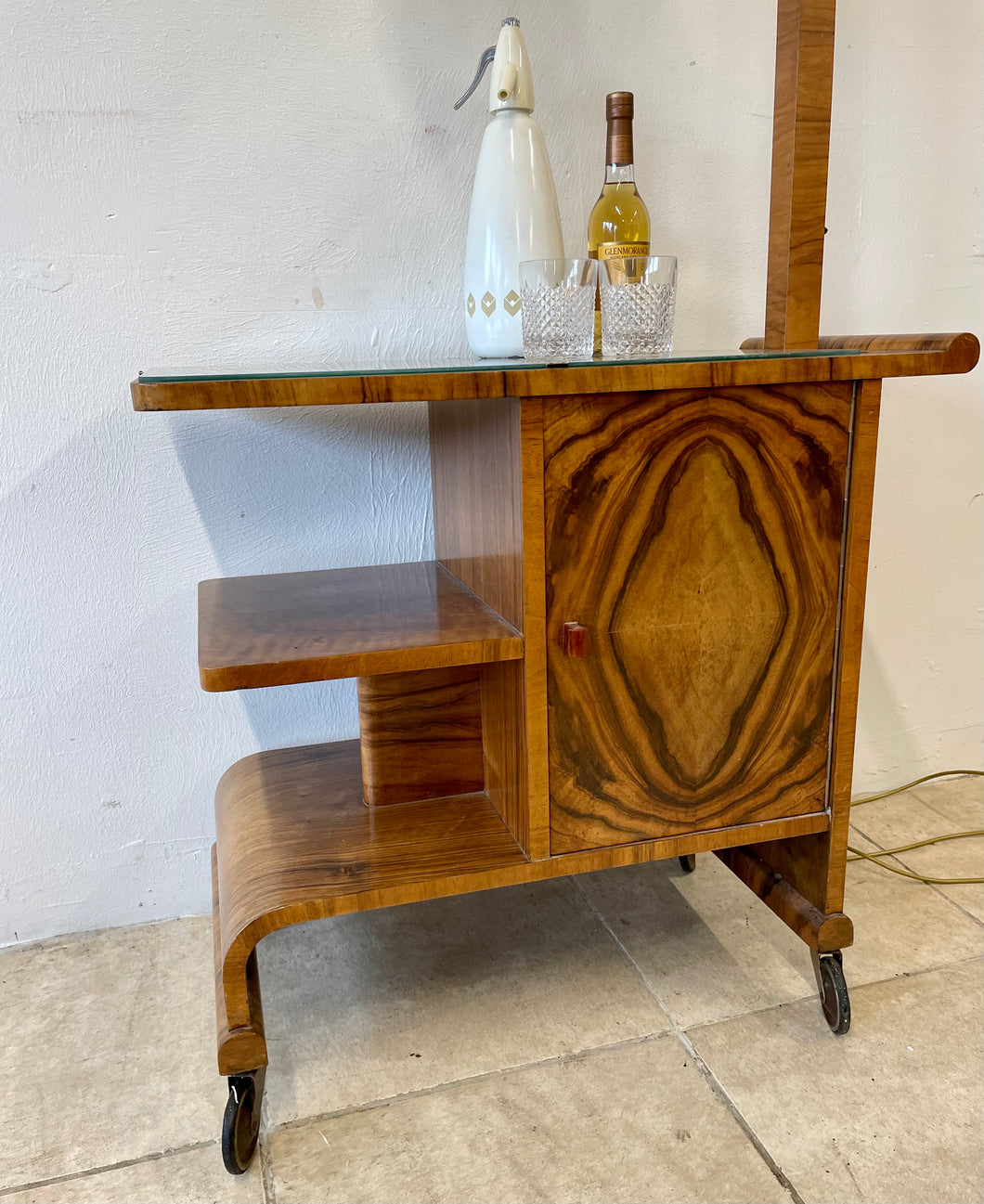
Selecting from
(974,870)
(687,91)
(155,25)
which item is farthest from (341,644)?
(974,870)

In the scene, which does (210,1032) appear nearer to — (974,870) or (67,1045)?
(67,1045)

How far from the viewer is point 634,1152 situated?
105 cm

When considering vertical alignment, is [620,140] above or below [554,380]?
above

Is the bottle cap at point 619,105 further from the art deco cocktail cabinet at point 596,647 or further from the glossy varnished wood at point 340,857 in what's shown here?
the glossy varnished wood at point 340,857

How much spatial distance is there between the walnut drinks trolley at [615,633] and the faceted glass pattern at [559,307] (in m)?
0.09

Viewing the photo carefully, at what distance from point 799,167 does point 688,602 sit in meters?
0.53

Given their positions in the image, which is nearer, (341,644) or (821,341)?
(341,644)

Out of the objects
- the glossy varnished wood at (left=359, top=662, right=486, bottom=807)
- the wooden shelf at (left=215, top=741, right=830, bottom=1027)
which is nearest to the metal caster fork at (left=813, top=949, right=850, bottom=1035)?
the wooden shelf at (left=215, top=741, right=830, bottom=1027)

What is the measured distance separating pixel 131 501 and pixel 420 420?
0.44 m

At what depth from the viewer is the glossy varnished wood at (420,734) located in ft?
3.98

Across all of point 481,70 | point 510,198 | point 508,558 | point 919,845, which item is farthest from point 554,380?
point 919,845

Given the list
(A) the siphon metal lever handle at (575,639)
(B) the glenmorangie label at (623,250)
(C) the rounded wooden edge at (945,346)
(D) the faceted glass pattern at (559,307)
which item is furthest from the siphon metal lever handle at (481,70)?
(A) the siphon metal lever handle at (575,639)

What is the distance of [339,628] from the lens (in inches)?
42.5

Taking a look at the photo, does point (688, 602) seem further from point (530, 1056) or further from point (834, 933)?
point (530, 1056)
